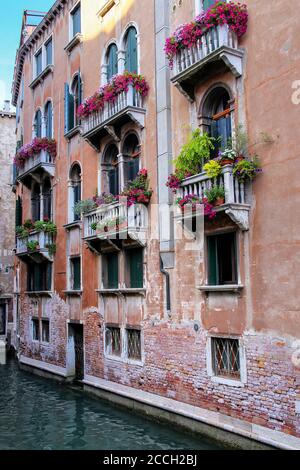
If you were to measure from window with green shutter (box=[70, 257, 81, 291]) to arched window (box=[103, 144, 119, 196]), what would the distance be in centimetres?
274

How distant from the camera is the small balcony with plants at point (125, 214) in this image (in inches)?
439

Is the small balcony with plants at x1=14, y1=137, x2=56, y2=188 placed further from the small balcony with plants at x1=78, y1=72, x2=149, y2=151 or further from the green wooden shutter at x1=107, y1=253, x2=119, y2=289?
the green wooden shutter at x1=107, y1=253, x2=119, y2=289

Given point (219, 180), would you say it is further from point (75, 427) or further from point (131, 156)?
point (75, 427)

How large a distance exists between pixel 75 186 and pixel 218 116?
6.92 metres

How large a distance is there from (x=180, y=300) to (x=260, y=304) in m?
2.24

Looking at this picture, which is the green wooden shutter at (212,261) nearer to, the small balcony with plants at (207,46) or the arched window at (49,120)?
the small balcony with plants at (207,46)

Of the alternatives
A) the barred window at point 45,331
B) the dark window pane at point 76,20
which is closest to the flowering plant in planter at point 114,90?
the dark window pane at point 76,20

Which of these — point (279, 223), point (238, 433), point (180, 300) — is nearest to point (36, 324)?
point (180, 300)

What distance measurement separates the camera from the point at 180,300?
10.1 metres

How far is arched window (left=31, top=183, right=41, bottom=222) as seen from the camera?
61.0 feet

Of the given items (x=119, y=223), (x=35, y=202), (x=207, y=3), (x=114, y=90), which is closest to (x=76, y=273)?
(x=119, y=223)

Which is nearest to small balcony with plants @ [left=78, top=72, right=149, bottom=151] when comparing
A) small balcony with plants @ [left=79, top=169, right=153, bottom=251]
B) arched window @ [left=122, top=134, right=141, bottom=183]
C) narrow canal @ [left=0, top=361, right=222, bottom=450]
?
arched window @ [left=122, top=134, right=141, bottom=183]
